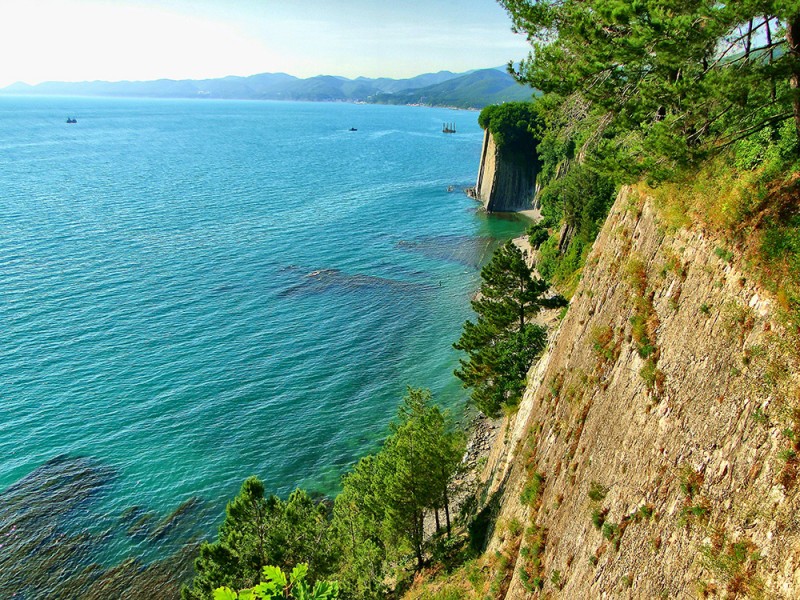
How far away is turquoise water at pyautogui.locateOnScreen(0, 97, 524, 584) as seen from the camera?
43406 mm

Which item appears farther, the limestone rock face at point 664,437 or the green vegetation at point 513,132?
the green vegetation at point 513,132

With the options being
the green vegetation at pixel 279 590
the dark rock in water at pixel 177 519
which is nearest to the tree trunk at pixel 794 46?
the green vegetation at pixel 279 590

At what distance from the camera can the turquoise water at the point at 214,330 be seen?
43.4m

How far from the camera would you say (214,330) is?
60.5 m

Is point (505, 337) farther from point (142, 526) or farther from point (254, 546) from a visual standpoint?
point (142, 526)

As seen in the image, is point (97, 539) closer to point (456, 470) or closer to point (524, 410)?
point (456, 470)

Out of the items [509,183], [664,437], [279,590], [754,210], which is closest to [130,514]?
[279,590]

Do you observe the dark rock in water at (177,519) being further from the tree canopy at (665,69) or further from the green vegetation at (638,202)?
the tree canopy at (665,69)

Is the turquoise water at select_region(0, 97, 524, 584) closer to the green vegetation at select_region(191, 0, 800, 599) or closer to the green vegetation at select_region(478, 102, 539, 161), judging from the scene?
the green vegetation at select_region(191, 0, 800, 599)

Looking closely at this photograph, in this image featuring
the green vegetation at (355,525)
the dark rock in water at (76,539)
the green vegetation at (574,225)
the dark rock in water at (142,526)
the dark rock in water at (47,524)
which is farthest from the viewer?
the green vegetation at (574,225)

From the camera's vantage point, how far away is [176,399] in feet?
163

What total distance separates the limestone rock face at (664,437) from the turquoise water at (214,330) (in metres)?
25.7

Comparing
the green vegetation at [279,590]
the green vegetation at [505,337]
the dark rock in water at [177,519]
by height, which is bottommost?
the dark rock in water at [177,519]

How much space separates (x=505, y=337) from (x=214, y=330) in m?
36.3
